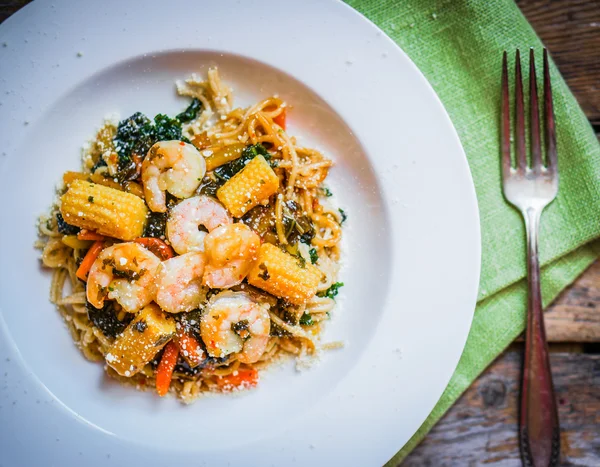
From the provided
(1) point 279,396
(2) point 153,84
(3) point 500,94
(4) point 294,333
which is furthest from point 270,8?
(1) point 279,396

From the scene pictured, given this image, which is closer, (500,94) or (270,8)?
(270,8)

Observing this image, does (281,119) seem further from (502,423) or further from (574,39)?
(502,423)

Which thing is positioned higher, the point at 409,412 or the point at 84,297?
the point at 84,297

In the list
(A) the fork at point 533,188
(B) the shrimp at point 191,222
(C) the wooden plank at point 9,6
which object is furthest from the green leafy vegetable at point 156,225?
(A) the fork at point 533,188

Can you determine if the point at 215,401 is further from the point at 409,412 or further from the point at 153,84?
the point at 153,84

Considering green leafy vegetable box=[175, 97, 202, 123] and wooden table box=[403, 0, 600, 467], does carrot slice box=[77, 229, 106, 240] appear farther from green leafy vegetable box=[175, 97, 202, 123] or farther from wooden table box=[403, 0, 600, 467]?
wooden table box=[403, 0, 600, 467]

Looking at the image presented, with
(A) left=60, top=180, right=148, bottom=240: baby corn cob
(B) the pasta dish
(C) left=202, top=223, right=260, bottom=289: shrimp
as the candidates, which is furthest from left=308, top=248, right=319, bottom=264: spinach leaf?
(A) left=60, top=180, right=148, bottom=240: baby corn cob

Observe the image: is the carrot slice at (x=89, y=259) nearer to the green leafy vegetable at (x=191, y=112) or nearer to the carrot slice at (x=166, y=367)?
the carrot slice at (x=166, y=367)

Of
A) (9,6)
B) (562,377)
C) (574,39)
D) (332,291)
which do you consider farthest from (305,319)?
(9,6)
